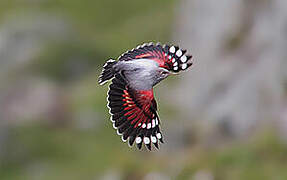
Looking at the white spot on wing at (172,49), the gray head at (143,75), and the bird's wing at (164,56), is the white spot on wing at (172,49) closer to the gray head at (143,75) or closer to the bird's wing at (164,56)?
the bird's wing at (164,56)
